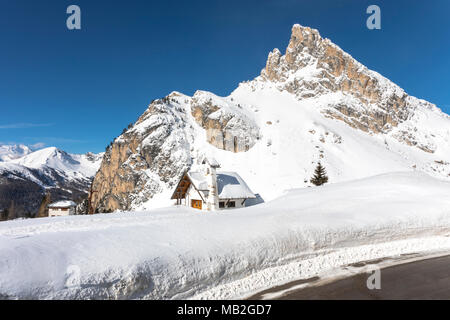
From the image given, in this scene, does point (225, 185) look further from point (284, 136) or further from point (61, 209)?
point (284, 136)

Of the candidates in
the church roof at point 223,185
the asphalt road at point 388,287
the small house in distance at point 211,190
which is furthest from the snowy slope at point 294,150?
the asphalt road at point 388,287

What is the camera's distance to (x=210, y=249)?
883 centimetres

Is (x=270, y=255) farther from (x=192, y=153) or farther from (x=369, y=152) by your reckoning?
(x=369, y=152)

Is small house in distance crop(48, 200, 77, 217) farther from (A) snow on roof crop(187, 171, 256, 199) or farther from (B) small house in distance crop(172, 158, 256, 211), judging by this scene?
(A) snow on roof crop(187, 171, 256, 199)

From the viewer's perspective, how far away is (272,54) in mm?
124688

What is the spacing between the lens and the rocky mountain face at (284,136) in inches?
2351

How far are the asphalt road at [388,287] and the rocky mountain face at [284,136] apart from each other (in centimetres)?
3812

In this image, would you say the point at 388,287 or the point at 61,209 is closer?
the point at 388,287

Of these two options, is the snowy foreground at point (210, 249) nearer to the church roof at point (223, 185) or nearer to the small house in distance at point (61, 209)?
the church roof at point (223, 185)

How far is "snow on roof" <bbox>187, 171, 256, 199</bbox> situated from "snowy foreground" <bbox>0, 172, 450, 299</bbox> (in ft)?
50.9

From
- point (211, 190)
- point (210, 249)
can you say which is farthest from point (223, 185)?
point (210, 249)

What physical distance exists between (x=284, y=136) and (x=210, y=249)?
6358cm

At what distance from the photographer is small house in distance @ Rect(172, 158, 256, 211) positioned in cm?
2808

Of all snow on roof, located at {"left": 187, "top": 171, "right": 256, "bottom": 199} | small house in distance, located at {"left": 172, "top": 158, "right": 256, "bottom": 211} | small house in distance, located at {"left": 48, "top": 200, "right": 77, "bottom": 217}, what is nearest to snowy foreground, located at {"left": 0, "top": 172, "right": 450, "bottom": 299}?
small house in distance, located at {"left": 172, "top": 158, "right": 256, "bottom": 211}
